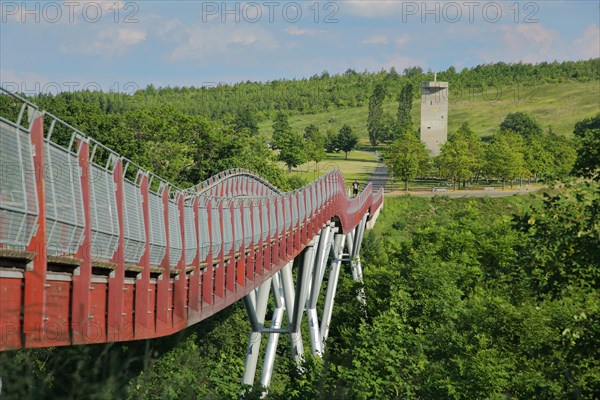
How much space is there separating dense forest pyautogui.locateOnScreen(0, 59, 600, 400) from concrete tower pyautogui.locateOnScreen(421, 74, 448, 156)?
1370 centimetres

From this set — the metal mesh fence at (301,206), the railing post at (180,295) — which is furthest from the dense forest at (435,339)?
the metal mesh fence at (301,206)

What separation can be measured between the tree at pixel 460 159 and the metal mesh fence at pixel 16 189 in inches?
3775

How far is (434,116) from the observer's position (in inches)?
5364

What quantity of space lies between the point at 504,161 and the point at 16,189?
100288 millimetres

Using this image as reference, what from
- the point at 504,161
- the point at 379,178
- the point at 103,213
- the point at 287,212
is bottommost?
the point at 379,178

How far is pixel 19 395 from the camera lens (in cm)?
701

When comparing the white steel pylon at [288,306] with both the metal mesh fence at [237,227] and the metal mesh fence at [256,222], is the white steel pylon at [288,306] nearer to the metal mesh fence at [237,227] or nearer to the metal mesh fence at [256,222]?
the metal mesh fence at [256,222]

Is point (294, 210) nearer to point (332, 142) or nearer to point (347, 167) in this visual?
point (347, 167)

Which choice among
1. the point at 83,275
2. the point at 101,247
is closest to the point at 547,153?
the point at 101,247

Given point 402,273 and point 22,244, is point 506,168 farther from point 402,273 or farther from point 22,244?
point 22,244

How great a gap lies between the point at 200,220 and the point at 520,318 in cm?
2217

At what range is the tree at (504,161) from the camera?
106m

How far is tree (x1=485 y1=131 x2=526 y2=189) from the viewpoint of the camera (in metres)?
106

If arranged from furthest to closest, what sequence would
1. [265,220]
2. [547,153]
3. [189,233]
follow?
[547,153]
[265,220]
[189,233]
